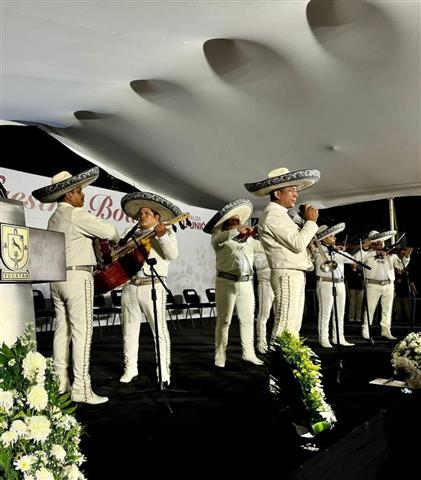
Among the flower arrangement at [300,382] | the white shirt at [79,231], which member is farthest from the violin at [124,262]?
the flower arrangement at [300,382]

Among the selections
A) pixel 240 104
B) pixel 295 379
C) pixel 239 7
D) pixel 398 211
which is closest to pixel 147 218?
pixel 295 379

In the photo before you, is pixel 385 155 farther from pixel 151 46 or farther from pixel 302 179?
pixel 302 179

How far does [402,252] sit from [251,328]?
372cm

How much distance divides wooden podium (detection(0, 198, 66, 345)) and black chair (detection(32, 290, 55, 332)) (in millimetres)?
5850

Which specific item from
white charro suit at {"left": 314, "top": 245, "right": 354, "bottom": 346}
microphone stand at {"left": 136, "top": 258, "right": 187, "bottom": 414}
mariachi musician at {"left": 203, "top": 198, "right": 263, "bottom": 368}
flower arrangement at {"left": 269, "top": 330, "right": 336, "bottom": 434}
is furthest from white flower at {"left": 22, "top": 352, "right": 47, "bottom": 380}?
white charro suit at {"left": 314, "top": 245, "right": 354, "bottom": 346}

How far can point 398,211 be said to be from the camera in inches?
435

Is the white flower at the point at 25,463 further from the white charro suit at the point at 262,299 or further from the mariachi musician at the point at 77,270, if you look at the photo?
the white charro suit at the point at 262,299

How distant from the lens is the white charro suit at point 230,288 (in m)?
4.81

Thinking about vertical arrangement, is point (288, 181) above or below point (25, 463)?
above

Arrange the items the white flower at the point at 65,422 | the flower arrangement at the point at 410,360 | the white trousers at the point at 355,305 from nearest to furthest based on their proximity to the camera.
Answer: the white flower at the point at 65,422, the flower arrangement at the point at 410,360, the white trousers at the point at 355,305

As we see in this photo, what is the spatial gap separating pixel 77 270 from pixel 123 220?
6.21 metres

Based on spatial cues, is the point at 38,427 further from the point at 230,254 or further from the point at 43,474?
the point at 230,254

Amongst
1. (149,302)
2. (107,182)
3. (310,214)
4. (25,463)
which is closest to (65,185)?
(149,302)

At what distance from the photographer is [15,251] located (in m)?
1.20
